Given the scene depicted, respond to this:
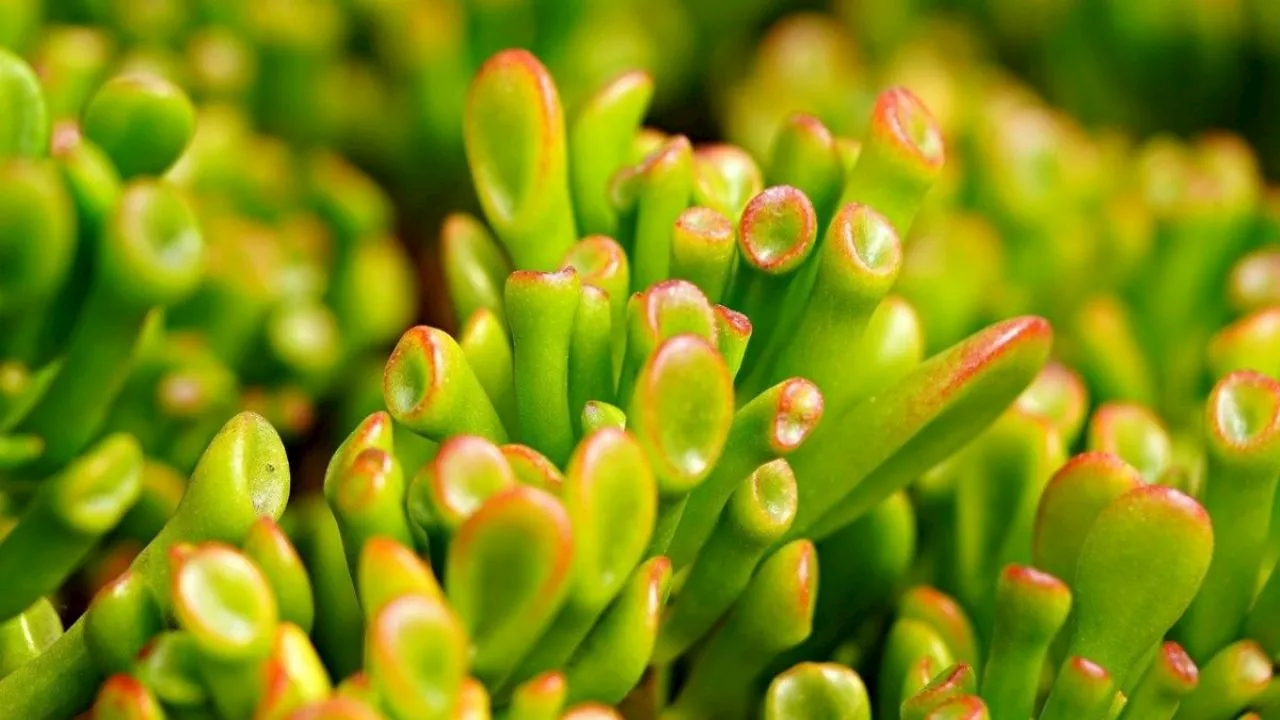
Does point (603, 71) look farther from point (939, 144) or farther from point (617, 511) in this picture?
point (617, 511)

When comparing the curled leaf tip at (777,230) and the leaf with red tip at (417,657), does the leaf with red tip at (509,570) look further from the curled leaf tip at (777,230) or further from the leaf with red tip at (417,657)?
the curled leaf tip at (777,230)

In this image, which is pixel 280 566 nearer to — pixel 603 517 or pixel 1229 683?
pixel 603 517

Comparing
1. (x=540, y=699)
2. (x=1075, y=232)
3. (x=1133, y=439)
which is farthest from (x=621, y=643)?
(x=1075, y=232)

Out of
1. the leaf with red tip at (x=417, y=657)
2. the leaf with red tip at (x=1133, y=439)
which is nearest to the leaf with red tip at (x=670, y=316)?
the leaf with red tip at (x=417, y=657)

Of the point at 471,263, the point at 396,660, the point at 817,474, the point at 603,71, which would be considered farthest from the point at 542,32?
the point at 396,660

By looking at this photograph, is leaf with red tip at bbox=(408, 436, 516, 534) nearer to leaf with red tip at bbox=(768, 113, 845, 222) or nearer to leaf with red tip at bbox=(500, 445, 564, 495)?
leaf with red tip at bbox=(500, 445, 564, 495)

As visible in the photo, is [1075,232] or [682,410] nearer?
[682,410]

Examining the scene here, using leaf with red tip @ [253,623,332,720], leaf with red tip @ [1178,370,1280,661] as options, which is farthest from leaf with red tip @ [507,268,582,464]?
leaf with red tip @ [1178,370,1280,661]

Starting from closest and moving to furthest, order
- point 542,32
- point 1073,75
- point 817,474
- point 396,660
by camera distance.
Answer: point 396,660 → point 817,474 → point 542,32 → point 1073,75
